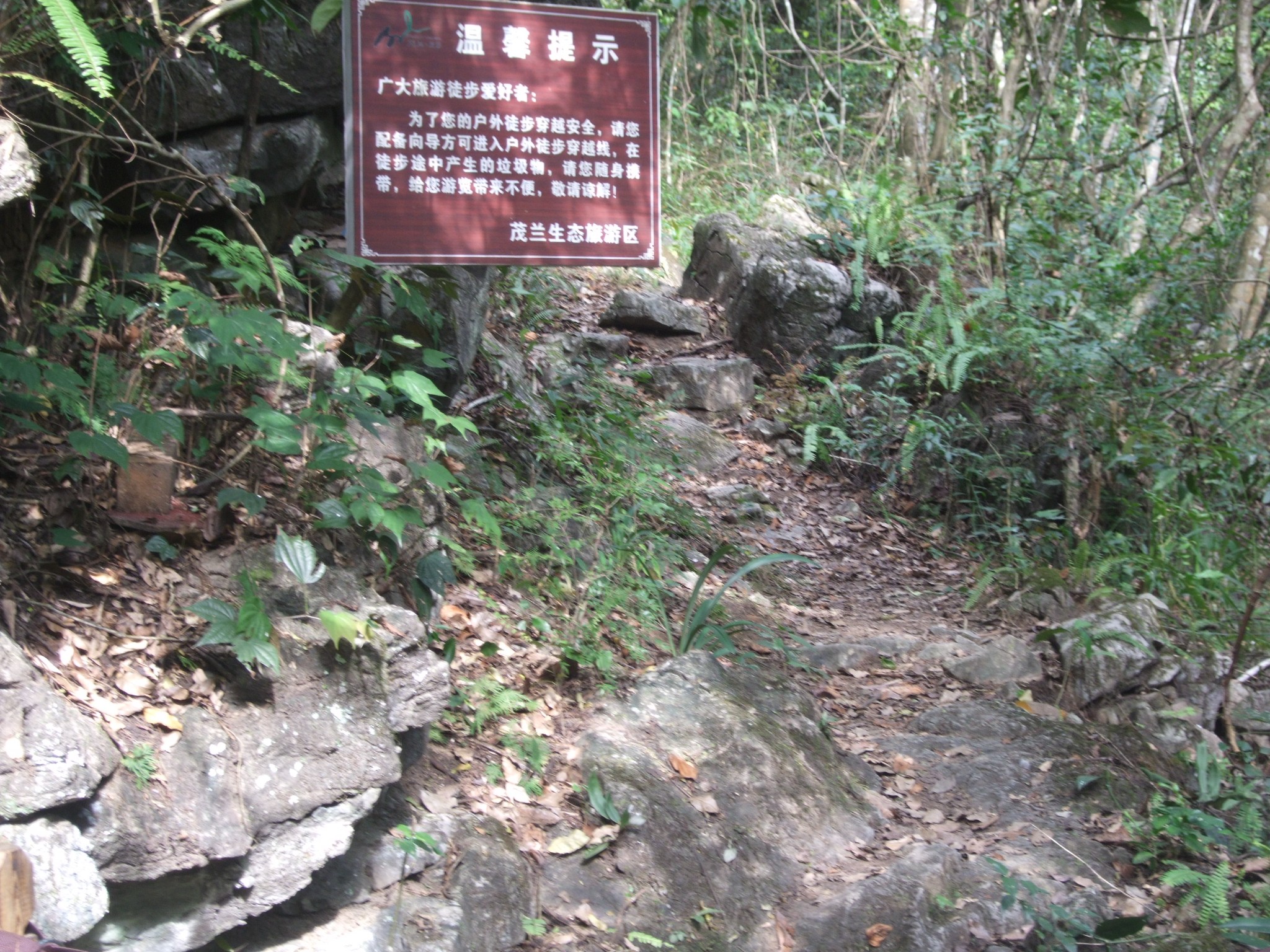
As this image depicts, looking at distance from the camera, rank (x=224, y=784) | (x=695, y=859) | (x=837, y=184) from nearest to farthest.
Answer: (x=224, y=784)
(x=695, y=859)
(x=837, y=184)

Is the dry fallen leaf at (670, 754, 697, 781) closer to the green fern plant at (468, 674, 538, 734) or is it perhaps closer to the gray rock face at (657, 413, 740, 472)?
the green fern plant at (468, 674, 538, 734)

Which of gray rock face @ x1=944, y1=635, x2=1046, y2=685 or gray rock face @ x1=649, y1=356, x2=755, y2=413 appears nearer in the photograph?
gray rock face @ x1=944, y1=635, x2=1046, y2=685

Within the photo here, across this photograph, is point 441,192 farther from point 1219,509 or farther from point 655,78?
point 1219,509

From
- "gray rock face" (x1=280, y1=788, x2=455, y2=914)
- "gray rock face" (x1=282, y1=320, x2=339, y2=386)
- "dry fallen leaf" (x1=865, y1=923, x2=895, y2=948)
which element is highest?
"gray rock face" (x1=282, y1=320, x2=339, y2=386)

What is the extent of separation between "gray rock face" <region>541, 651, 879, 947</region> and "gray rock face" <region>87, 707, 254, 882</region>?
112cm

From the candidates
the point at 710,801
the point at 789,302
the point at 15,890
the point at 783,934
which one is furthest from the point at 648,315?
the point at 15,890

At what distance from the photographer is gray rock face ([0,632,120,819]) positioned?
2.37 m

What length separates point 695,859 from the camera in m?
3.60

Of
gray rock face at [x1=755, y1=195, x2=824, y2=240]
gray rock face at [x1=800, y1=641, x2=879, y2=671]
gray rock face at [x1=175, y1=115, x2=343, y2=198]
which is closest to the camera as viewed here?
gray rock face at [x1=175, y1=115, x2=343, y2=198]

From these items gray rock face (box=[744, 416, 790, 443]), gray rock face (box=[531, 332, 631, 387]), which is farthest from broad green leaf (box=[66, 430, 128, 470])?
gray rock face (box=[744, 416, 790, 443])

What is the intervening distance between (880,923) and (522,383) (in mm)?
3668

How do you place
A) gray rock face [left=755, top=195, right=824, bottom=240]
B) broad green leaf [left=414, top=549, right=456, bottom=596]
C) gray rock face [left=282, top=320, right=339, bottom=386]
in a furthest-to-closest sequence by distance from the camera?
gray rock face [left=755, top=195, right=824, bottom=240]
gray rock face [left=282, top=320, right=339, bottom=386]
broad green leaf [left=414, top=549, right=456, bottom=596]

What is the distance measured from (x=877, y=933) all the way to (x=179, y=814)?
2240mm

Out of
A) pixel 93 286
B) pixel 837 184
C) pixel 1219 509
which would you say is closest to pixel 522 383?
pixel 93 286
